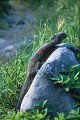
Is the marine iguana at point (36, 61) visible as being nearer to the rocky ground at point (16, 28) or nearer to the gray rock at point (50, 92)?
the gray rock at point (50, 92)

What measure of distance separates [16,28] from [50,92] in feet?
20.0

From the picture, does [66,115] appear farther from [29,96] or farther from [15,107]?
[15,107]

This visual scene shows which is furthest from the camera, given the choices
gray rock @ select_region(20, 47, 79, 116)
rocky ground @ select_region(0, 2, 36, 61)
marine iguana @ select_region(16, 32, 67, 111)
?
rocky ground @ select_region(0, 2, 36, 61)

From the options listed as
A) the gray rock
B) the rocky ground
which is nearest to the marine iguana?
the gray rock

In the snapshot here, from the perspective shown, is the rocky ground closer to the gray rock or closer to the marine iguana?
the marine iguana

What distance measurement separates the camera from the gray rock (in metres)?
3.99

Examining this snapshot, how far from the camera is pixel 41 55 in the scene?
4.58 metres

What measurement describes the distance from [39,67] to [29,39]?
2737 mm

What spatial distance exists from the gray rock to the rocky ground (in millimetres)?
2894

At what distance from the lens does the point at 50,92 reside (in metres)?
4.04

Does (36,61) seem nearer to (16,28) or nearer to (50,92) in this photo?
(50,92)

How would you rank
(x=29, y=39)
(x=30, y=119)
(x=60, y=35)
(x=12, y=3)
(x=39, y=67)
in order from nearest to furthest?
(x=30, y=119) → (x=39, y=67) → (x=60, y=35) → (x=29, y=39) → (x=12, y=3)

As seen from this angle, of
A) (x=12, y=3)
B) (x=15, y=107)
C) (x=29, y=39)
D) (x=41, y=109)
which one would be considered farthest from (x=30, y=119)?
(x=12, y=3)

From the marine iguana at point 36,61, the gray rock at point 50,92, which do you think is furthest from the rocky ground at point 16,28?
the gray rock at point 50,92
